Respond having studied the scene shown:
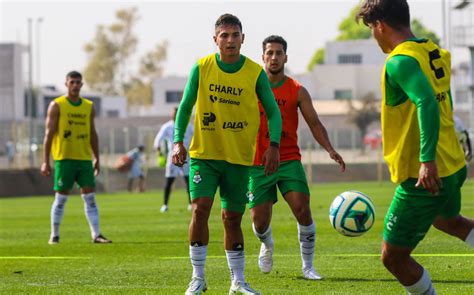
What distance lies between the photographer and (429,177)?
6898mm

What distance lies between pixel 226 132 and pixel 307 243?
2151 millimetres

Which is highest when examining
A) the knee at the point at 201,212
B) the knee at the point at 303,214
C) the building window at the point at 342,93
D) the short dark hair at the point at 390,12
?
the building window at the point at 342,93

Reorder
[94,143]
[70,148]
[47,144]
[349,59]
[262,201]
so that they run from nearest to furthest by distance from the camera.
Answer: [262,201], [47,144], [70,148], [94,143], [349,59]

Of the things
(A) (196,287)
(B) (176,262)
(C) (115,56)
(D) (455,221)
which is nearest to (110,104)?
(C) (115,56)

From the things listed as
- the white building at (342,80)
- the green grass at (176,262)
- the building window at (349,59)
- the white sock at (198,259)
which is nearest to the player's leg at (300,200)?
the green grass at (176,262)

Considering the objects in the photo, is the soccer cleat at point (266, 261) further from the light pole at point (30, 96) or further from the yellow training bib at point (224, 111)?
the light pole at point (30, 96)

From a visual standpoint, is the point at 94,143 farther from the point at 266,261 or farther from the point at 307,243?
the point at 307,243

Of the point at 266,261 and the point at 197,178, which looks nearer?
the point at 197,178

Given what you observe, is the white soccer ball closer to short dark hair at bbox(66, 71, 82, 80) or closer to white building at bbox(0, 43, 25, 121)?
short dark hair at bbox(66, 71, 82, 80)

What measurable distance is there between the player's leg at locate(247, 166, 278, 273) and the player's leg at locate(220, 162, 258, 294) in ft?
5.23

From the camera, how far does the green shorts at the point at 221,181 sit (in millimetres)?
9375

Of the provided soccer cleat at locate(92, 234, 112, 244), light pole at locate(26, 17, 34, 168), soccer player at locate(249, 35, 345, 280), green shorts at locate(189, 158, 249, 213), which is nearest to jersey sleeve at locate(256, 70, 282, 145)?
green shorts at locate(189, 158, 249, 213)

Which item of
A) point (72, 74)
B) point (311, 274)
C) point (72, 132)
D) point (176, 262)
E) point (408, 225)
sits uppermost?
A: point (72, 74)

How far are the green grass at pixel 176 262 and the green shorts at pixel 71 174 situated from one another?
0.84 m
